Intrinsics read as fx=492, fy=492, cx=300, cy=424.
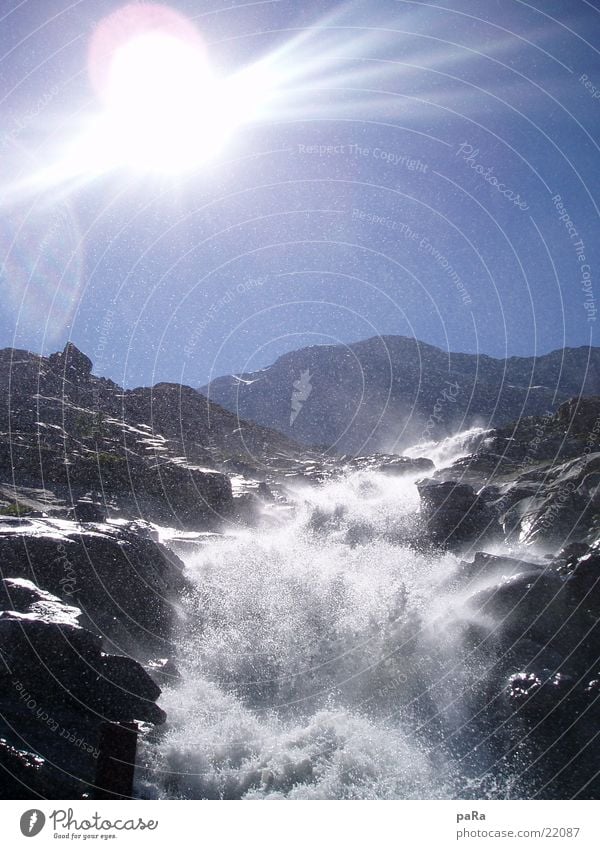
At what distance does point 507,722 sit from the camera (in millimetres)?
16172

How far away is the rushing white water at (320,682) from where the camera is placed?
1374 centimetres

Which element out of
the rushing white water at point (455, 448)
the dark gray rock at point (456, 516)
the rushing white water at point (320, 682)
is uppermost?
the rushing white water at point (455, 448)

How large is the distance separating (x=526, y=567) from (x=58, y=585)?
21.1 m

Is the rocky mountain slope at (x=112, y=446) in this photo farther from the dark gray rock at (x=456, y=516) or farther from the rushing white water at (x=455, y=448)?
the rushing white water at (x=455, y=448)

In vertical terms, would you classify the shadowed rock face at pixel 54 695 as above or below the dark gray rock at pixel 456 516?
below

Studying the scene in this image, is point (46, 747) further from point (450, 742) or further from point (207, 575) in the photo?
point (207, 575)

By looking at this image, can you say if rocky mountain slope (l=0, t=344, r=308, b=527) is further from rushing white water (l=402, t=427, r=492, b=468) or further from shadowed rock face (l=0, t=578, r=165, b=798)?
rushing white water (l=402, t=427, r=492, b=468)
